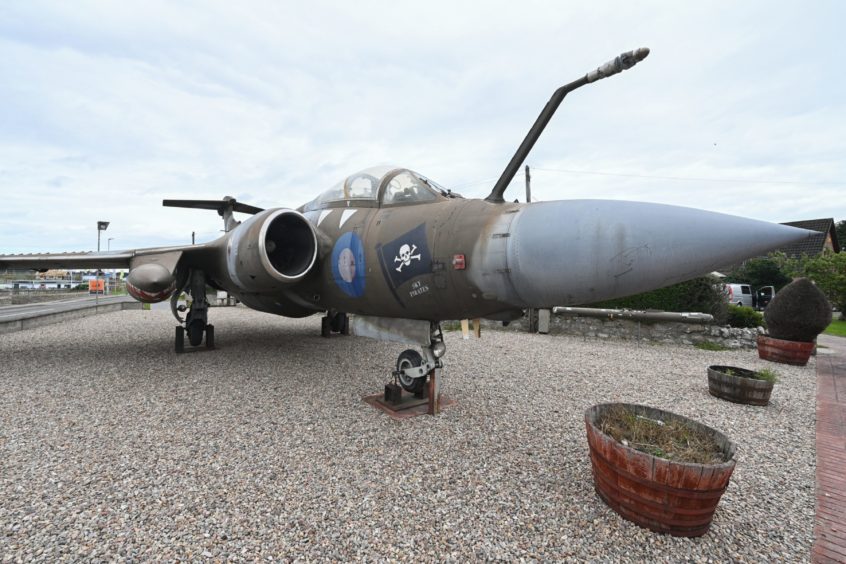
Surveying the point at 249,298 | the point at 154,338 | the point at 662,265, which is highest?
the point at 662,265

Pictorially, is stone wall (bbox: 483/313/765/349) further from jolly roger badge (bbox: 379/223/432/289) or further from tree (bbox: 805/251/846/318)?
tree (bbox: 805/251/846/318)

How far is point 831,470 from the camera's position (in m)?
3.34

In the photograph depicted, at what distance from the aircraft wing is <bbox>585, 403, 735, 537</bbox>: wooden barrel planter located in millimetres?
6702

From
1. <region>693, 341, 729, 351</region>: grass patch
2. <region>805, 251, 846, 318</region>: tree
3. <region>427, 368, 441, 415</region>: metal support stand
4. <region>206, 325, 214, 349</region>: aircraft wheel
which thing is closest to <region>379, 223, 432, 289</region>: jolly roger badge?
<region>427, 368, 441, 415</region>: metal support stand

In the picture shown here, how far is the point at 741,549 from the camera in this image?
2.26 meters

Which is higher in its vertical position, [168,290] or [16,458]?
[168,290]

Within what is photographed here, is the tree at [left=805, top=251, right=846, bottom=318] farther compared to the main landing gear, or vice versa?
the tree at [left=805, top=251, right=846, bottom=318]

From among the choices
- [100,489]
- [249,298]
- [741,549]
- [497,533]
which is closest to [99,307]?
[249,298]

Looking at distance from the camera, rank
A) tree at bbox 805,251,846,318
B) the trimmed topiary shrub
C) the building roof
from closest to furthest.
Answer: the trimmed topiary shrub
tree at bbox 805,251,846,318
the building roof

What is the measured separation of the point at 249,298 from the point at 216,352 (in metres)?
1.59

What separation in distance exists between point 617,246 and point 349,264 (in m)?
2.82

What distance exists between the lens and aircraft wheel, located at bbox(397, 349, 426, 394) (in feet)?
14.5

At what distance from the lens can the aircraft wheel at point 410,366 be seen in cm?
441

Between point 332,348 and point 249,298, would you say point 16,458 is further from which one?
point 332,348
